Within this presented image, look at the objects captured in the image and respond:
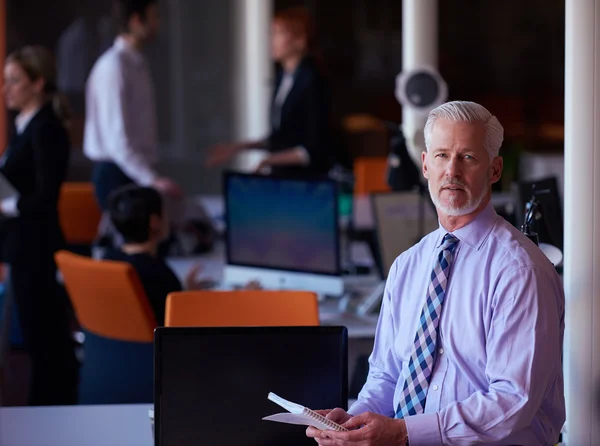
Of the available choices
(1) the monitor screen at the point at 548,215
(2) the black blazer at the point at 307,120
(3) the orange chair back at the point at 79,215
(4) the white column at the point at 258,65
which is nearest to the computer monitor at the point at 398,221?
(1) the monitor screen at the point at 548,215

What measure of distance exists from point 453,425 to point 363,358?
1561 mm

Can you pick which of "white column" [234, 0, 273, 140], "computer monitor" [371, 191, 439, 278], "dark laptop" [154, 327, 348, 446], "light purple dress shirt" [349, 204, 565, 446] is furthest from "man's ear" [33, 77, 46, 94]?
"white column" [234, 0, 273, 140]

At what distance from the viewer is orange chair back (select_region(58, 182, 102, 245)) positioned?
5879mm

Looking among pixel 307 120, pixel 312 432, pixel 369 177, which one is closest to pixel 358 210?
pixel 307 120

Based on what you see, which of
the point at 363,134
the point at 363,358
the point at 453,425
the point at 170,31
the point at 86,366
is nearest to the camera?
the point at 453,425

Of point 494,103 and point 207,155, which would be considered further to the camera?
point 494,103

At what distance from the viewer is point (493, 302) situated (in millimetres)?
2072

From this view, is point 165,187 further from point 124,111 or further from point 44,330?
point 44,330

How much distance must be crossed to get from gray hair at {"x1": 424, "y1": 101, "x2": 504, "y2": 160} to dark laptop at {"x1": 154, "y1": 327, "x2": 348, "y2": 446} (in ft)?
1.66

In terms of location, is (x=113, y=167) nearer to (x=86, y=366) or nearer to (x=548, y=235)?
(x=86, y=366)

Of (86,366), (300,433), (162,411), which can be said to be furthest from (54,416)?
(86,366)

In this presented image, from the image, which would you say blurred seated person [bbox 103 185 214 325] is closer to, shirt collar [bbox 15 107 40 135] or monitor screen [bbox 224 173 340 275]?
monitor screen [bbox 224 173 340 275]

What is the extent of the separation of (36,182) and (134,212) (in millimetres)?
852

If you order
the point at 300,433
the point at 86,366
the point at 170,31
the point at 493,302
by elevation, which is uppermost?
the point at 170,31
